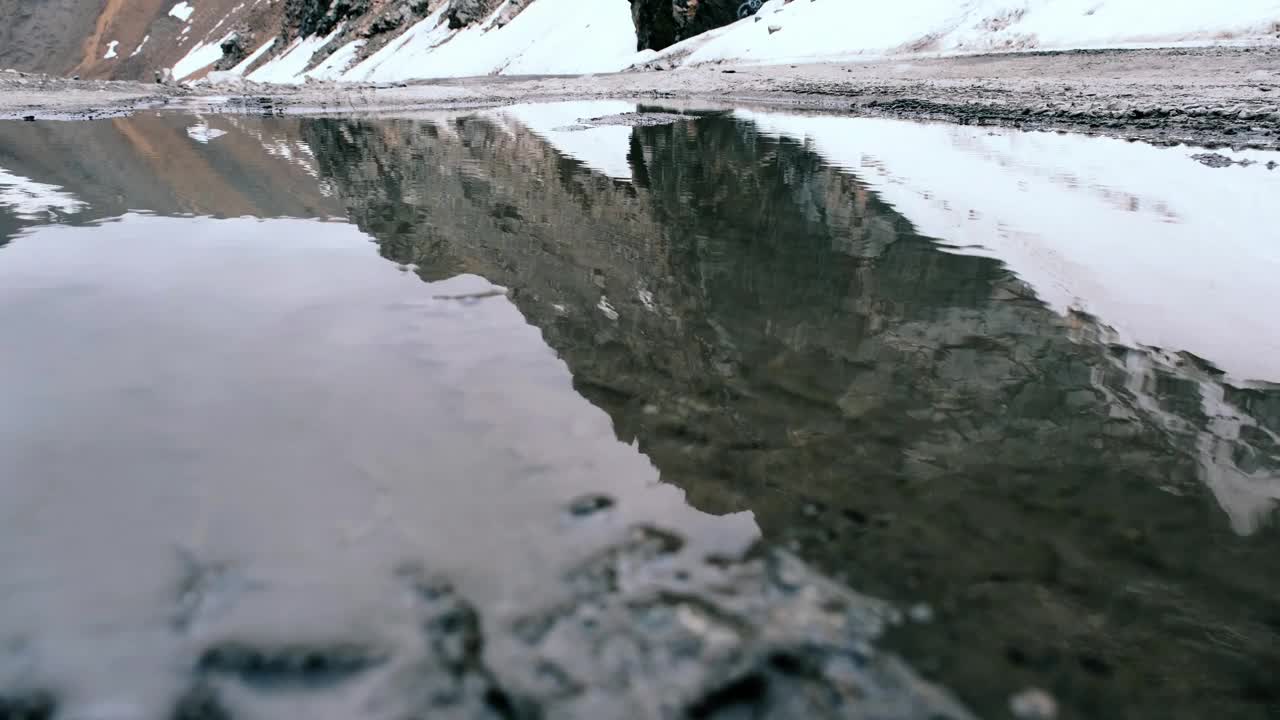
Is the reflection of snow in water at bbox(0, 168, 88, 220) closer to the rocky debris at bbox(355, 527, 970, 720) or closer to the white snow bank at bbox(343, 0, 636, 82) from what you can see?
the rocky debris at bbox(355, 527, 970, 720)

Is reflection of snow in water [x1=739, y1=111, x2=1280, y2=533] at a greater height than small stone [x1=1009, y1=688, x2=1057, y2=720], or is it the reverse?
reflection of snow in water [x1=739, y1=111, x2=1280, y2=533]

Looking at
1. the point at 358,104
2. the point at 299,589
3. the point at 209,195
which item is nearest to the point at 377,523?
the point at 299,589

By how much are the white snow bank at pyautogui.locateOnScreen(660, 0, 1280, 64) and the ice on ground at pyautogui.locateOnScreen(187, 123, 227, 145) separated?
27323 mm

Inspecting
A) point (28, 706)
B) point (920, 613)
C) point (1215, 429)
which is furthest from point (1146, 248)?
point (28, 706)

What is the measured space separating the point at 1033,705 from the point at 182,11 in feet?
619

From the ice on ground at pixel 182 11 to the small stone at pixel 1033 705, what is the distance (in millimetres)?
183171

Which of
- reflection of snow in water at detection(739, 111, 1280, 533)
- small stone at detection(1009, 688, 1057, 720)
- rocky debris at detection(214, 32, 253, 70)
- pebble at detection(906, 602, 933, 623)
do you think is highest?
rocky debris at detection(214, 32, 253, 70)

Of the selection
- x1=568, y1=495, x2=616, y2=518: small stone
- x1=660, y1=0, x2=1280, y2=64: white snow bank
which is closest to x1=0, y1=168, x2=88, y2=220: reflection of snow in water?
x1=568, y1=495, x2=616, y2=518: small stone

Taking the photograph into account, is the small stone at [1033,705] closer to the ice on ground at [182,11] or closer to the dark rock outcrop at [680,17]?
the dark rock outcrop at [680,17]

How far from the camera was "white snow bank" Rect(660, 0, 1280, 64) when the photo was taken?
2308 centimetres

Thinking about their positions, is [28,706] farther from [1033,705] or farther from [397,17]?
[397,17]

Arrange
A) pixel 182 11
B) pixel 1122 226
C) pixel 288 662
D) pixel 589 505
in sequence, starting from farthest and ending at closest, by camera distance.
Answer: pixel 182 11, pixel 1122 226, pixel 589 505, pixel 288 662

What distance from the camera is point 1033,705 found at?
1.59 metres

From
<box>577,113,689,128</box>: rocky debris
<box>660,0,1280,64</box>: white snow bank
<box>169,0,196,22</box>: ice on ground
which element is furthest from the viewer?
<box>169,0,196,22</box>: ice on ground
